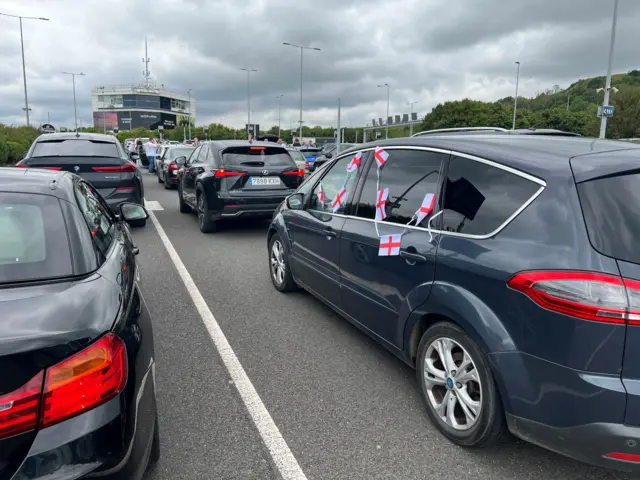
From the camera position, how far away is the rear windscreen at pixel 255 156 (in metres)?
8.73

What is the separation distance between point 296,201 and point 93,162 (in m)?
4.84

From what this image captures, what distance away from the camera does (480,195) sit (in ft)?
9.17

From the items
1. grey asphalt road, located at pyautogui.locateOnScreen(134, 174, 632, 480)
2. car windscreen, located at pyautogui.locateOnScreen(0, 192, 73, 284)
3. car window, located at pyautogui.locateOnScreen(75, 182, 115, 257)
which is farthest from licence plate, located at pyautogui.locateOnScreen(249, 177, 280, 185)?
car windscreen, located at pyautogui.locateOnScreen(0, 192, 73, 284)

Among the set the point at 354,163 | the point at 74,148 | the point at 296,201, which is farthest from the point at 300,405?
the point at 74,148

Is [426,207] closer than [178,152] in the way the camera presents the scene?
Yes

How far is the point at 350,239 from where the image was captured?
388cm

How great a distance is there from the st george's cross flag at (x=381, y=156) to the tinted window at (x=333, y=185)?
0.35 meters

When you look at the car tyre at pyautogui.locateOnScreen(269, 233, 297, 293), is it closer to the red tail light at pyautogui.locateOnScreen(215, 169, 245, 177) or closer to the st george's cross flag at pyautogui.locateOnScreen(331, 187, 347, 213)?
the st george's cross flag at pyautogui.locateOnScreen(331, 187, 347, 213)

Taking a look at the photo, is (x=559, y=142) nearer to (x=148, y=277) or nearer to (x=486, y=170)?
(x=486, y=170)

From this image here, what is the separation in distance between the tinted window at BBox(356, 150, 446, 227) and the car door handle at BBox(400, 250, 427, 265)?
20cm

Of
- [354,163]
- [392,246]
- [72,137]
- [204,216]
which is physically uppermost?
[72,137]

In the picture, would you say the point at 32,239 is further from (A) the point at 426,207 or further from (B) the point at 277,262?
(B) the point at 277,262

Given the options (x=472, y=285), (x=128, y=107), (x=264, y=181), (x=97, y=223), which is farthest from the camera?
(x=128, y=107)

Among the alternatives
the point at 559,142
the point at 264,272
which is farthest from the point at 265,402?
the point at 264,272
